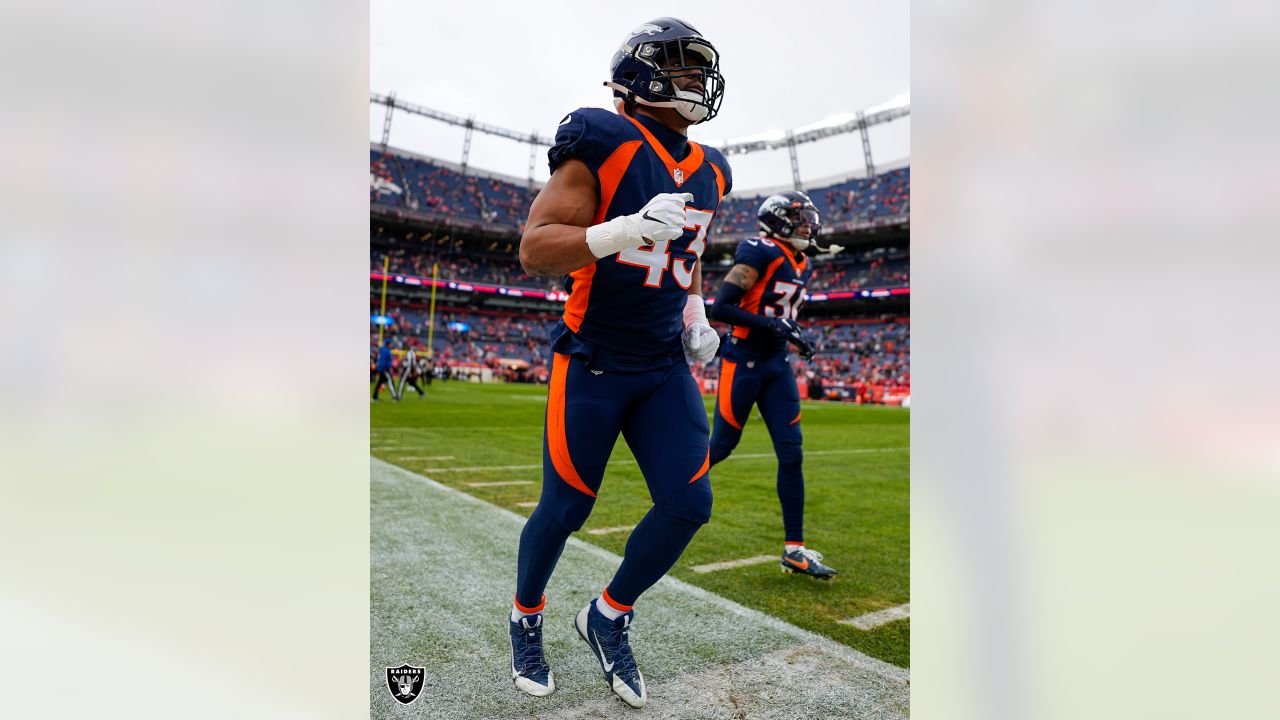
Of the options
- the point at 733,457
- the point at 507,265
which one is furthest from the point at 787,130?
the point at 733,457

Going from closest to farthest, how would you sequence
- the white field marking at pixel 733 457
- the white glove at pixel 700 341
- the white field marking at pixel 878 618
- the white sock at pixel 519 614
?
the white sock at pixel 519 614, the white glove at pixel 700 341, the white field marking at pixel 878 618, the white field marking at pixel 733 457

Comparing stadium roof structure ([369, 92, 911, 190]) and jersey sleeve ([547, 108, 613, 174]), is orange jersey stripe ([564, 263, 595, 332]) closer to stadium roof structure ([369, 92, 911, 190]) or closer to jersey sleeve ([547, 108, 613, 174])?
jersey sleeve ([547, 108, 613, 174])

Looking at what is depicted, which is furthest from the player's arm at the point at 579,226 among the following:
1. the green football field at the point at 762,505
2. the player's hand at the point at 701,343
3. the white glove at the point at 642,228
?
the green football field at the point at 762,505

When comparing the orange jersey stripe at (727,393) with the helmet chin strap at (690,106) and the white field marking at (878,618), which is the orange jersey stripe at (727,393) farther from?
the helmet chin strap at (690,106)

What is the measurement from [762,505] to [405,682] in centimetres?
365

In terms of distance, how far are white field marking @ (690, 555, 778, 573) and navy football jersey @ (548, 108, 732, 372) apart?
1.55m

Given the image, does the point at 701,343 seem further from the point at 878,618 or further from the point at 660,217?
the point at 878,618

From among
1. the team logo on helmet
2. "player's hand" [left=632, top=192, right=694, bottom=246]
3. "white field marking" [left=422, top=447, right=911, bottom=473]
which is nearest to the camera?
"player's hand" [left=632, top=192, right=694, bottom=246]

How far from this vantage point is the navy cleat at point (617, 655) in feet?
6.93

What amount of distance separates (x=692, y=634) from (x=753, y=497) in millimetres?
3173

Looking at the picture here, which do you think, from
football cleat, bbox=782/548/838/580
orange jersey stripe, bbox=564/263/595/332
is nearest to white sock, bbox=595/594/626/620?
orange jersey stripe, bbox=564/263/595/332

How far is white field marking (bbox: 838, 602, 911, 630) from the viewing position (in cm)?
279

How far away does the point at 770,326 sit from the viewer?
3793 millimetres
